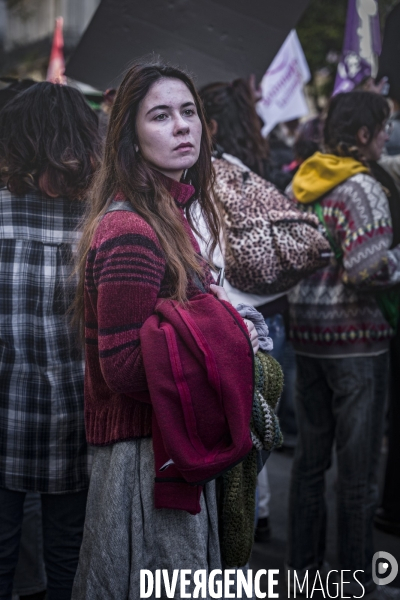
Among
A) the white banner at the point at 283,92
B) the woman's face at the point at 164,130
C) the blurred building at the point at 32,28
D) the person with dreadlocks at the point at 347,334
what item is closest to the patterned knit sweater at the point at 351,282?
the person with dreadlocks at the point at 347,334

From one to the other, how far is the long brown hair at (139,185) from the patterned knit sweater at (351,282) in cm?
123

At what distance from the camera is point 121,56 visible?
3213mm

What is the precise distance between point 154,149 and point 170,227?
0.77 feet

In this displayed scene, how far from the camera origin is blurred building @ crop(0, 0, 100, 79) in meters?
20.6

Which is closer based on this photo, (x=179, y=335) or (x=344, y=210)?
(x=179, y=335)

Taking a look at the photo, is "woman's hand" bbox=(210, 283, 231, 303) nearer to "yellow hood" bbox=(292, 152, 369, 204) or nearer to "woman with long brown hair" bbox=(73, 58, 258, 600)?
"woman with long brown hair" bbox=(73, 58, 258, 600)

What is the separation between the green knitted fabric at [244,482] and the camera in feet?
6.91

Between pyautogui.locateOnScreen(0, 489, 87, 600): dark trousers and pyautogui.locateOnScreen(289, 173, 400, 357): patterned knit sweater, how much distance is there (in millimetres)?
1384

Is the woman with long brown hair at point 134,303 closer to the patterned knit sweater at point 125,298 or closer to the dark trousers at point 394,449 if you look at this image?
the patterned knit sweater at point 125,298

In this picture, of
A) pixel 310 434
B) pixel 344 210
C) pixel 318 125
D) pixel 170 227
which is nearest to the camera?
pixel 170 227

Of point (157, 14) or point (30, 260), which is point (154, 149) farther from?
point (157, 14)

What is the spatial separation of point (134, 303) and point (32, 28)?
25.5 m

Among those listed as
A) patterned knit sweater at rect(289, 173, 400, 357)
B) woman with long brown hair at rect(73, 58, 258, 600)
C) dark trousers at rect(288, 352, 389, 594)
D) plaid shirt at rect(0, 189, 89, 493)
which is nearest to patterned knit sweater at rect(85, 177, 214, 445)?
woman with long brown hair at rect(73, 58, 258, 600)

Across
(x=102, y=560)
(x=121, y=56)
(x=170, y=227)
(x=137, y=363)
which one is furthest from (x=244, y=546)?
(x=121, y=56)
